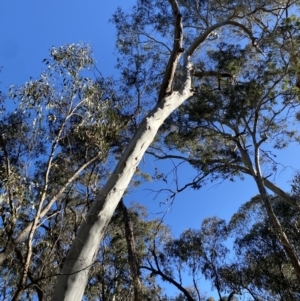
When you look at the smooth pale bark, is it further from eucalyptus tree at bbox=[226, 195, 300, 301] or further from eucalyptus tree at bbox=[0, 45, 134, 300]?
eucalyptus tree at bbox=[226, 195, 300, 301]

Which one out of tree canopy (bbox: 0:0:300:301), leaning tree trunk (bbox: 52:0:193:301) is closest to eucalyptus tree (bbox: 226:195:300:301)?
tree canopy (bbox: 0:0:300:301)

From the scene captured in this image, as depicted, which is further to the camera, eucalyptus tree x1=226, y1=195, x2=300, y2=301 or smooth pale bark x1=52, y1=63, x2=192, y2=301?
eucalyptus tree x1=226, y1=195, x2=300, y2=301

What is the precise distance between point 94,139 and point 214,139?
549cm

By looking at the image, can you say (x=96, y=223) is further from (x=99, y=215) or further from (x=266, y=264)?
(x=266, y=264)

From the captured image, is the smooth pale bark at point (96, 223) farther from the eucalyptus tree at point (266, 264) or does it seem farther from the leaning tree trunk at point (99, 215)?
the eucalyptus tree at point (266, 264)

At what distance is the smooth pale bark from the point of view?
204 centimetres

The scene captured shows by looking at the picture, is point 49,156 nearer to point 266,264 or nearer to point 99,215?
point 99,215

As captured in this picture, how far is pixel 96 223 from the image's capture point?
2.37m

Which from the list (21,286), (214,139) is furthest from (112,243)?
(21,286)

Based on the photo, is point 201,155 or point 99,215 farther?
point 201,155

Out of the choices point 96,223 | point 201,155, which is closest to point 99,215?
point 96,223

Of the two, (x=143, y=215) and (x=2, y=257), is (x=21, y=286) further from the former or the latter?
(x=143, y=215)

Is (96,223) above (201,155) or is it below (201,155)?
below

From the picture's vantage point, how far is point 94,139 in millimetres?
5148
